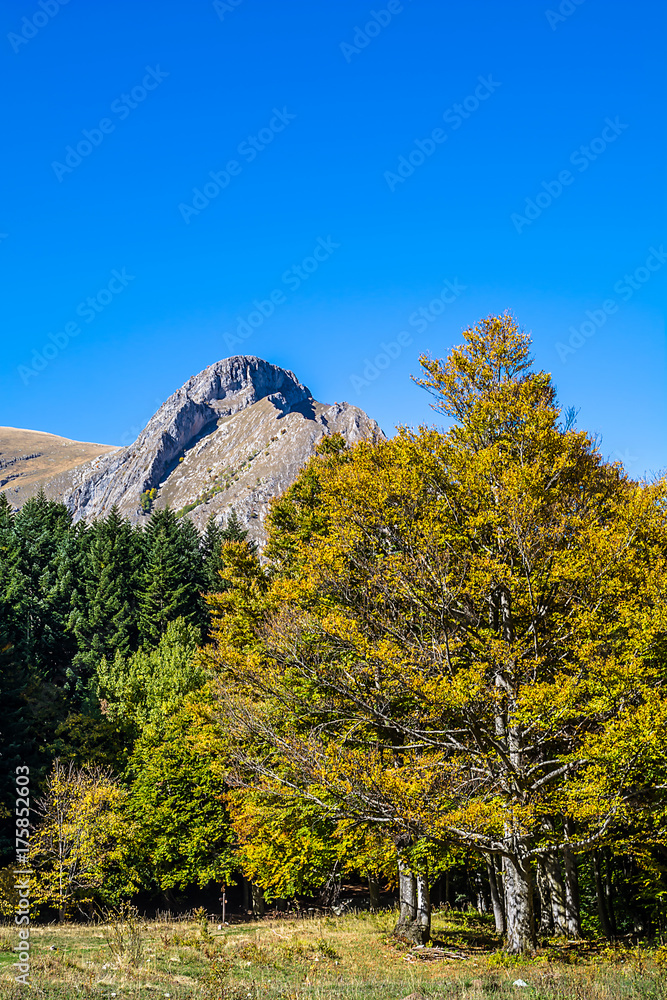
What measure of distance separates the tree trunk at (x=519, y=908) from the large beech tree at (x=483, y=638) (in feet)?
0.14

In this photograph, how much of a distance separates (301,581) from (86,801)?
47.4ft

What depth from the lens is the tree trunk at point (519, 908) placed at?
38.7ft

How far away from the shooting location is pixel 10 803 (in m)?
29.4

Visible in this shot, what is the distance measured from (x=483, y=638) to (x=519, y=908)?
190 inches

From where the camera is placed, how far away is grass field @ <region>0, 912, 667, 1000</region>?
849cm

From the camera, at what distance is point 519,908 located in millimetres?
11977

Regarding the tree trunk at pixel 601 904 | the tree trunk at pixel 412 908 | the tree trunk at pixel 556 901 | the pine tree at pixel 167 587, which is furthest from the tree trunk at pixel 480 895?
the pine tree at pixel 167 587

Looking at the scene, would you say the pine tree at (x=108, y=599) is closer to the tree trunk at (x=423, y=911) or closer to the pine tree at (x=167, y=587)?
the pine tree at (x=167, y=587)

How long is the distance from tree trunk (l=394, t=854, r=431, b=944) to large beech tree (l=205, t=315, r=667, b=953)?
0.25 ft

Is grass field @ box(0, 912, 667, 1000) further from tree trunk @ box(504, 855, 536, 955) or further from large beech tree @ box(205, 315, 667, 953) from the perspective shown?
large beech tree @ box(205, 315, 667, 953)

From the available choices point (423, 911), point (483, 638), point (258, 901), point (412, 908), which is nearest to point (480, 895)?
point (258, 901)

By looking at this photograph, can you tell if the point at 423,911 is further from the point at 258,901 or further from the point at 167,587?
the point at 167,587

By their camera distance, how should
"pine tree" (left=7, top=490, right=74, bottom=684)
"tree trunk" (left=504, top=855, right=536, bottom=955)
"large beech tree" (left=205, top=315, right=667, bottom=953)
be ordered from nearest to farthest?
"large beech tree" (left=205, top=315, right=667, bottom=953) < "tree trunk" (left=504, top=855, right=536, bottom=955) < "pine tree" (left=7, top=490, right=74, bottom=684)

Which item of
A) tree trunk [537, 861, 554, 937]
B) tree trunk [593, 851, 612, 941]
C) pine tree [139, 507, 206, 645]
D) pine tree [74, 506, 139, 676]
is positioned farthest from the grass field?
pine tree [139, 507, 206, 645]
